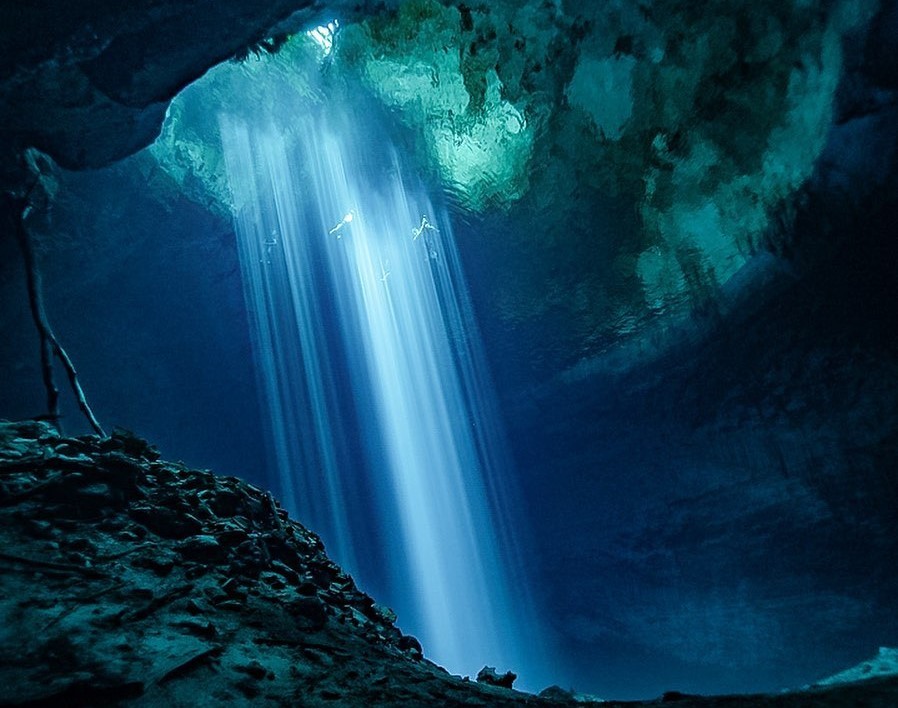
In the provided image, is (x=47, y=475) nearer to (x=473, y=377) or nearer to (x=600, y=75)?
(x=600, y=75)

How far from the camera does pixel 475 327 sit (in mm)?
13547

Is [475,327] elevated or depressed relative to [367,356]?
depressed

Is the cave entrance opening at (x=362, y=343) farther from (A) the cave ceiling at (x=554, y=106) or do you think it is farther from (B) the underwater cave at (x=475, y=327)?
(A) the cave ceiling at (x=554, y=106)

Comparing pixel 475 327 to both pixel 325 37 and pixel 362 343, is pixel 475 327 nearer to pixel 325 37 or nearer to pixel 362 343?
pixel 362 343

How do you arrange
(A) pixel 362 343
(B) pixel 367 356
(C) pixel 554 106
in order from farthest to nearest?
(B) pixel 367 356 → (A) pixel 362 343 → (C) pixel 554 106

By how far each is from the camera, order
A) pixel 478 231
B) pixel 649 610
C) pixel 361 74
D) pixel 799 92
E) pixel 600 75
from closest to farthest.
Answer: pixel 799 92
pixel 600 75
pixel 361 74
pixel 478 231
pixel 649 610

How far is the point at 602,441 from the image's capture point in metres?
12.9

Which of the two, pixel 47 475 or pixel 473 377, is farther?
pixel 473 377

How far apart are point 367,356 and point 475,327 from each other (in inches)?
283

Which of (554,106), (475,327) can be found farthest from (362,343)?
(554,106)

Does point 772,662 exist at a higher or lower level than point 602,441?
lower

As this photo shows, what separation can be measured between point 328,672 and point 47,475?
9.32ft

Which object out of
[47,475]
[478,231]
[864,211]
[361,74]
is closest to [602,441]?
[478,231]

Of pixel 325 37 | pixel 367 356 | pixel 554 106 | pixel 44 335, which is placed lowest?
pixel 44 335
